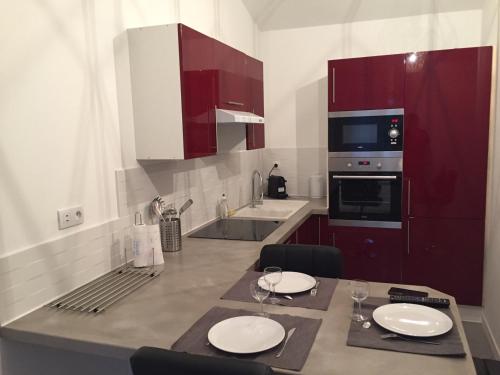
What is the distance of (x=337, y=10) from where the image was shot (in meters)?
3.76

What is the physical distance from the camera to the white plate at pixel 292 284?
1.76m

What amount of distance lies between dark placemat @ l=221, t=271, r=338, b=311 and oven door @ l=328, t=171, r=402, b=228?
1680 millimetres

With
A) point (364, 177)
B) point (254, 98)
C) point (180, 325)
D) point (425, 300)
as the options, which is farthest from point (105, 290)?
point (364, 177)

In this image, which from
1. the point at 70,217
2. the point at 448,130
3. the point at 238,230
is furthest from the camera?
the point at 448,130

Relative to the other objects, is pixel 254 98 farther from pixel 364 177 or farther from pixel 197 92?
pixel 364 177

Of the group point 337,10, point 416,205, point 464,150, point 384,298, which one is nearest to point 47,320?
point 384,298

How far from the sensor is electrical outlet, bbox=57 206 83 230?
1.79 metres

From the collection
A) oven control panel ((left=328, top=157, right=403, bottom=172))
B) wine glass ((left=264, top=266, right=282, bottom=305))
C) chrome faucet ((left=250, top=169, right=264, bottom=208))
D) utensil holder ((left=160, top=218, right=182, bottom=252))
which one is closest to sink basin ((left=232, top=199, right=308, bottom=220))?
chrome faucet ((left=250, top=169, right=264, bottom=208))

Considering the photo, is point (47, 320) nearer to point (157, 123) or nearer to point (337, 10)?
point (157, 123)

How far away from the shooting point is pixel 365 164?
3.40m

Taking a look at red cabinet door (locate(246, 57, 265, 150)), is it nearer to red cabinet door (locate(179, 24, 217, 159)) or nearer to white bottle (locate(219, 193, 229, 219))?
white bottle (locate(219, 193, 229, 219))

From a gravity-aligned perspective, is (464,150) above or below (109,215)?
above

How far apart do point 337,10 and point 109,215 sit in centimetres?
278

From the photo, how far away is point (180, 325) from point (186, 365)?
14.3 inches
